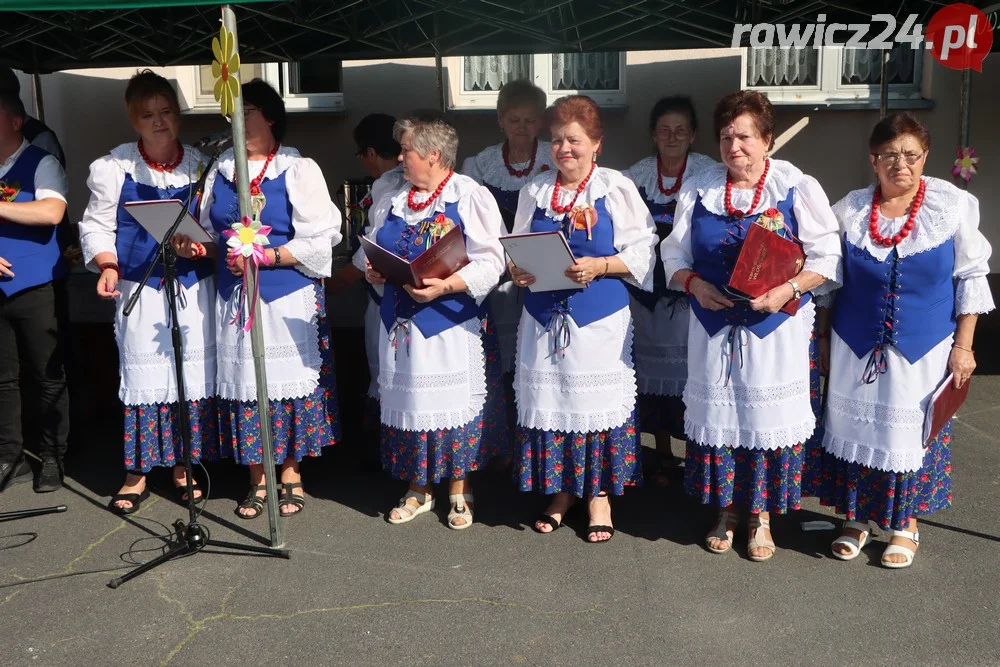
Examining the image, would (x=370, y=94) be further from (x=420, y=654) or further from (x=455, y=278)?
(x=420, y=654)

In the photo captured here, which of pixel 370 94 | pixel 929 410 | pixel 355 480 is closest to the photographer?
pixel 929 410

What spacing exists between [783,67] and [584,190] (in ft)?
15.3

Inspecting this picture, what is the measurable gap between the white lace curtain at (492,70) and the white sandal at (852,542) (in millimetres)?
5117

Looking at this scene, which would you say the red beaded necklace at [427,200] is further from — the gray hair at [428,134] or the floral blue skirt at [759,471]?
the floral blue skirt at [759,471]

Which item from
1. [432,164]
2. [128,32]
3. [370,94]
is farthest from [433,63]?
[432,164]

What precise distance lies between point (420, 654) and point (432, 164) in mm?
2009

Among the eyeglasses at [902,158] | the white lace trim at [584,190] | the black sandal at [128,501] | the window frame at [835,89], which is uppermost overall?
the window frame at [835,89]

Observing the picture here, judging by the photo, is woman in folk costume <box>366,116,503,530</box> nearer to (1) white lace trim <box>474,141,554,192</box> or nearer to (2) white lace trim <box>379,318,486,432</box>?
(2) white lace trim <box>379,318,486,432</box>

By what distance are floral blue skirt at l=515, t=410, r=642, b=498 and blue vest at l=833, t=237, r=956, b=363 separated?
1053 millimetres

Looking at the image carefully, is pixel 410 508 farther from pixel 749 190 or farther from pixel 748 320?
pixel 749 190

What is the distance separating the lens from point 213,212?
4.24m

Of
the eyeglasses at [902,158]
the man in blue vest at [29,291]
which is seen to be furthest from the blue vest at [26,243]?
the eyeglasses at [902,158]

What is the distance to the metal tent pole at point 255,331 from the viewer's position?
3.52m

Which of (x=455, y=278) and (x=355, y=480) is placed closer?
(x=455, y=278)
